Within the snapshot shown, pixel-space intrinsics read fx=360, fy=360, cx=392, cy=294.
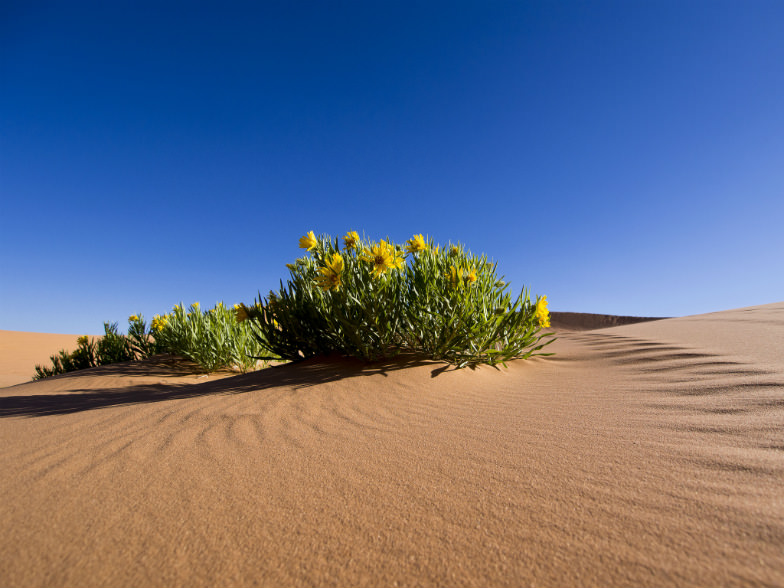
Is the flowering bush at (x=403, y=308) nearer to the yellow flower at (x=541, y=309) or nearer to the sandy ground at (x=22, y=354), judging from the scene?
the yellow flower at (x=541, y=309)

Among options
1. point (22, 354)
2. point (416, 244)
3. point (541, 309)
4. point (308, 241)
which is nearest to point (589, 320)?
point (541, 309)

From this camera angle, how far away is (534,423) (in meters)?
1.70

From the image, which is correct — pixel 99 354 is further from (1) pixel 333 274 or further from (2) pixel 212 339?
(1) pixel 333 274

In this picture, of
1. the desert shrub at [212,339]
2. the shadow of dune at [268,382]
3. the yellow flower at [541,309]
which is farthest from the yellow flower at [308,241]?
the desert shrub at [212,339]

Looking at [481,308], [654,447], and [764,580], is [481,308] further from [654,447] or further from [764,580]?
[764,580]

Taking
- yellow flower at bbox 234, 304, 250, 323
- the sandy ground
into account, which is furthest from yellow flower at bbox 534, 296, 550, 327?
the sandy ground

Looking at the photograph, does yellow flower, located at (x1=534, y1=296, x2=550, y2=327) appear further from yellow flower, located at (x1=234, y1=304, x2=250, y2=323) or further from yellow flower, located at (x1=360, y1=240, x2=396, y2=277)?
yellow flower, located at (x1=234, y1=304, x2=250, y2=323)

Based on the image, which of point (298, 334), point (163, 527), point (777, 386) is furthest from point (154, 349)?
point (777, 386)

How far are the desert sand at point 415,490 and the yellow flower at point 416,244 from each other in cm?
144

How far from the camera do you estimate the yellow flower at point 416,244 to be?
3330mm

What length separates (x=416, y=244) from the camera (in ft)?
10.9

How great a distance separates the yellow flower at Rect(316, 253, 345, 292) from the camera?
9.05 feet

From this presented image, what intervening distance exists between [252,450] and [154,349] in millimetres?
7157

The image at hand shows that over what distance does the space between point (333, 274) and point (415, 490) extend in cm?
191
